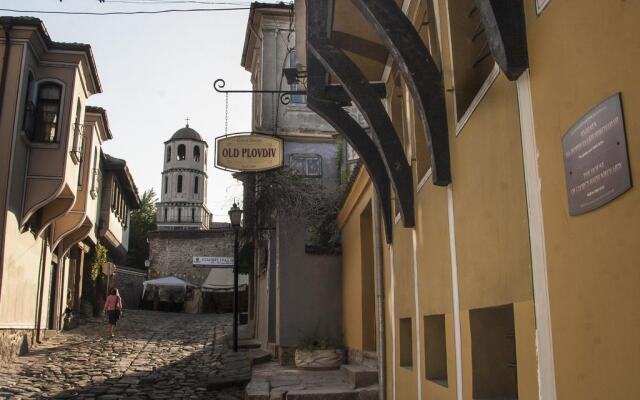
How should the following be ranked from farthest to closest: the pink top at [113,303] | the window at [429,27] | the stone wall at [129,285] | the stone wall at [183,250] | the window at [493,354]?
the stone wall at [183,250], the stone wall at [129,285], the pink top at [113,303], the window at [429,27], the window at [493,354]

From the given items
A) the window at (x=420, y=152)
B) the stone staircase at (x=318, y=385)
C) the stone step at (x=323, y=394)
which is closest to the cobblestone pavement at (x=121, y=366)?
the stone staircase at (x=318, y=385)

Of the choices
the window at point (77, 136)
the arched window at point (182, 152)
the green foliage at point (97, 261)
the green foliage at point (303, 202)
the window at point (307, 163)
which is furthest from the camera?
the arched window at point (182, 152)

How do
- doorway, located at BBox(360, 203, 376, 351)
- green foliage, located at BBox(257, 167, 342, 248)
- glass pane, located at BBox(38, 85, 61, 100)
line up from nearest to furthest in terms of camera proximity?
doorway, located at BBox(360, 203, 376, 351)
green foliage, located at BBox(257, 167, 342, 248)
glass pane, located at BBox(38, 85, 61, 100)

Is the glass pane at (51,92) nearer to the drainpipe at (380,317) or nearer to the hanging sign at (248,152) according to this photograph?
the hanging sign at (248,152)

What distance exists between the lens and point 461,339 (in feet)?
15.6

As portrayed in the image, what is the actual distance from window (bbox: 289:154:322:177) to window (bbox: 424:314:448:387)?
378 inches

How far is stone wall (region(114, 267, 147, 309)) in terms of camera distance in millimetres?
34969

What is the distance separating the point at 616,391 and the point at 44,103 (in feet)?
48.9

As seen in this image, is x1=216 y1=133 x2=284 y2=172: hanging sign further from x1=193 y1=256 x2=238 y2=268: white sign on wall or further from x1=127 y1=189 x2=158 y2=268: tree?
x1=127 y1=189 x2=158 y2=268: tree

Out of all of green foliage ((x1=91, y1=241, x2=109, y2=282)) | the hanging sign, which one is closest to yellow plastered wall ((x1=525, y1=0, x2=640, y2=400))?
the hanging sign

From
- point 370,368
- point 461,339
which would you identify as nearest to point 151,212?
point 370,368

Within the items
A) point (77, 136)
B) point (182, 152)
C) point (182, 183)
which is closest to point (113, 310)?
point (77, 136)

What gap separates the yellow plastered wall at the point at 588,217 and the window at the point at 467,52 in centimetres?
174

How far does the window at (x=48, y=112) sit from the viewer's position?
14898 mm
